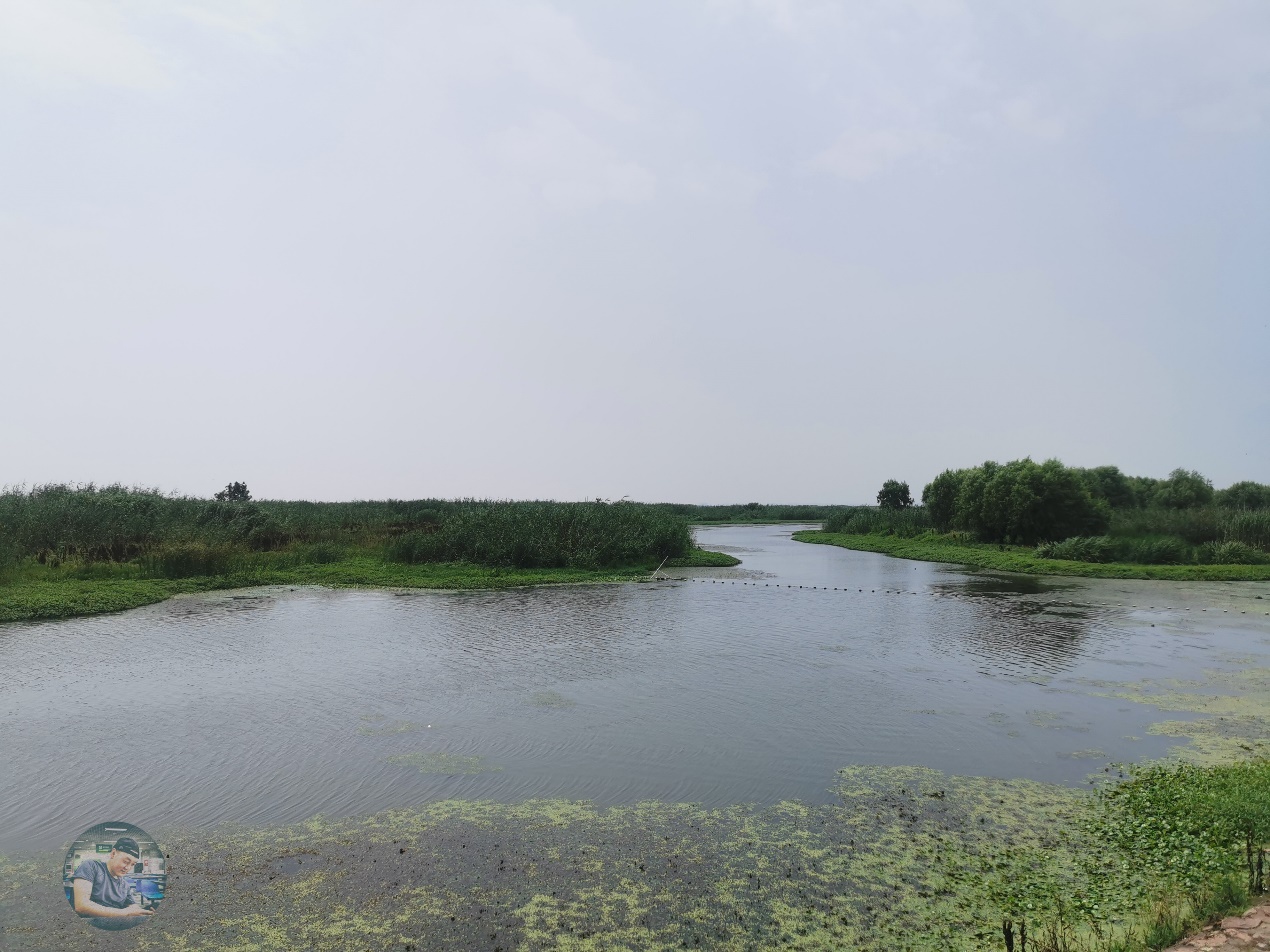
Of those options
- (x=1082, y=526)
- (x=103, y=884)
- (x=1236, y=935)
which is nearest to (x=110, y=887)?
(x=103, y=884)

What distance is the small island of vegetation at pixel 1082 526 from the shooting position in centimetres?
3500

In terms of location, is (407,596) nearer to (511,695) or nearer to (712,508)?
(511,695)

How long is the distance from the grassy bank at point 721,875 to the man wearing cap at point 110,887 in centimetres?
22

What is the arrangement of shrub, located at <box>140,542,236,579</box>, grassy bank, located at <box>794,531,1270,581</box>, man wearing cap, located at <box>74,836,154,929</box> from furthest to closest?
1. grassy bank, located at <box>794,531,1270,581</box>
2. shrub, located at <box>140,542,236,579</box>
3. man wearing cap, located at <box>74,836,154,929</box>

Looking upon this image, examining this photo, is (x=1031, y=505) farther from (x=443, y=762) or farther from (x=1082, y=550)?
(x=443, y=762)

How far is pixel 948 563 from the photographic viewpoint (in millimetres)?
44062

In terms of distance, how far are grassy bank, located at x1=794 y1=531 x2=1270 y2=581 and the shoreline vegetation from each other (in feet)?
44.8

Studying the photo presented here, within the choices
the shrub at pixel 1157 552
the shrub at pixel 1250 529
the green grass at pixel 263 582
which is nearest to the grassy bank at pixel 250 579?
the green grass at pixel 263 582

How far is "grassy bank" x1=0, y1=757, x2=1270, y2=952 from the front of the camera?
584 cm

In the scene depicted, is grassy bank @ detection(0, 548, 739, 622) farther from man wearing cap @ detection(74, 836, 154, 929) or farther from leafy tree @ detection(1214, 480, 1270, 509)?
leafy tree @ detection(1214, 480, 1270, 509)

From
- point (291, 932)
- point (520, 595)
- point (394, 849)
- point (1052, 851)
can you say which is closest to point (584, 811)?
point (394, 849)

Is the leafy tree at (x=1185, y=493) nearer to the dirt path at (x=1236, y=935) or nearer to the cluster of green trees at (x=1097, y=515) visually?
the cluster of green trees at (x=1097, y=515)

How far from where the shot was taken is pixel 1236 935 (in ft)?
16.1

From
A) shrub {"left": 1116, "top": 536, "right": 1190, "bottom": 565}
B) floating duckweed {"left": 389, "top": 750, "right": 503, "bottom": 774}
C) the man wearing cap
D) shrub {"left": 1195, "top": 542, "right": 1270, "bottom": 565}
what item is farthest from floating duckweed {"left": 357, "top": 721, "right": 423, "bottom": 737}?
shrub {"left": 1195, "top": 542, "right": 1270, "bottom": 565}
